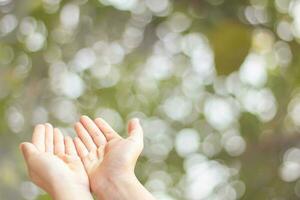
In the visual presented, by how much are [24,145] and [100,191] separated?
17 cm

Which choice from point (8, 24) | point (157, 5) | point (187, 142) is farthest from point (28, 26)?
point (187, 142)

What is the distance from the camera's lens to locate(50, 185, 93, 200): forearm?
4.80ft

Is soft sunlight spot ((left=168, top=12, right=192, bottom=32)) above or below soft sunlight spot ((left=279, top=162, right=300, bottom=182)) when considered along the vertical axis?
above

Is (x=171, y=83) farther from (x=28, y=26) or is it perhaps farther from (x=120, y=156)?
(x=120, y=156)

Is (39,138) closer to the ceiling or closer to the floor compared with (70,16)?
closer to the floor

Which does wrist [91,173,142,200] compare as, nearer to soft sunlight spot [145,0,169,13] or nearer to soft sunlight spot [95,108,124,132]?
soft sunlight spot [145,0,169,13]

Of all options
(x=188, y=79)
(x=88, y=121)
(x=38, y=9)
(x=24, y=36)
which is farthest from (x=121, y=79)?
(x=88, y=121)

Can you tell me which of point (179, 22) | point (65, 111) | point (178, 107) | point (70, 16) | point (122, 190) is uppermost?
point (70, 16)

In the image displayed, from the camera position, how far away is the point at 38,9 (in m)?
2.69

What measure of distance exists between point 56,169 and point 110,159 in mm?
99

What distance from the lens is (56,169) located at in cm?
149

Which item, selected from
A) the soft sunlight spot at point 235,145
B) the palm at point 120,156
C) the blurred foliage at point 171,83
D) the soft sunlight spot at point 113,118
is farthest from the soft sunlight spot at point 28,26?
the palm at point 120,156

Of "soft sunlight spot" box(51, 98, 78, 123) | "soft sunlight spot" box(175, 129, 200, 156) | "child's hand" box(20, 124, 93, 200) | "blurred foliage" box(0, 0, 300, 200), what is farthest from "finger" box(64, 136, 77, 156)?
"soft sunlight spot" box(175, 129, 200, 156)

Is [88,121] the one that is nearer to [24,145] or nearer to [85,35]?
[24,145]
